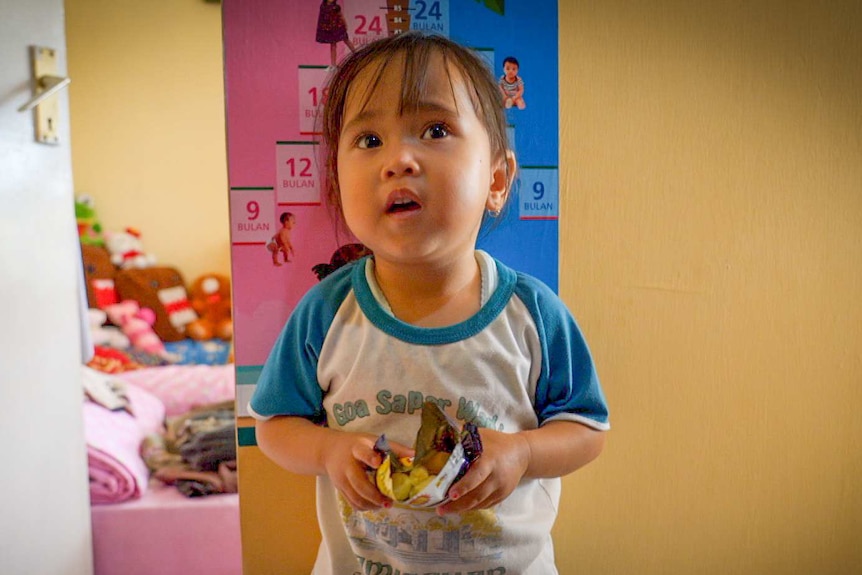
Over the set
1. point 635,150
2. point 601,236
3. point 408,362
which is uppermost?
point 635,150

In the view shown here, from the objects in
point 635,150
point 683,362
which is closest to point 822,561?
point 683,362

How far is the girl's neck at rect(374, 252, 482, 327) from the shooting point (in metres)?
0.68

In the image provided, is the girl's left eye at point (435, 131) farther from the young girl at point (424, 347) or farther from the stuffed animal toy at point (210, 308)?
the stuffed animal toy at point (210, 308)

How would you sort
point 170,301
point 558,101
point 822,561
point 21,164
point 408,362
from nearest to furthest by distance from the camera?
1. point 408,362
2. point 558,101
3. point 822,561
4. point 21,164
5. point 170,301

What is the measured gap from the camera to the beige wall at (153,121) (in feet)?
9.16

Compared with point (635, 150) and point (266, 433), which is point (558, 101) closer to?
point (635, 150)

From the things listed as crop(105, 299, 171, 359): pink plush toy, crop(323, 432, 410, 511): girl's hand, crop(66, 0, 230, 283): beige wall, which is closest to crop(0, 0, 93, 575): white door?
crop(323, 432, 410, 511): girl's hand

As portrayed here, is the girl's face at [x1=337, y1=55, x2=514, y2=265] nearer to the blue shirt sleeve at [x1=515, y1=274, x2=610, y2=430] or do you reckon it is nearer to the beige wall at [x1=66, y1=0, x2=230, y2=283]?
the blue shirt sleeve at [x1=515, y1=274, x2=610, y2=430]

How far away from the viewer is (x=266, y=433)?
684 millimetres

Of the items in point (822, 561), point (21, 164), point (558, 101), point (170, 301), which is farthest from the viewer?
point (170, 301)

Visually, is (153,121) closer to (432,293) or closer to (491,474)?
(432,293)

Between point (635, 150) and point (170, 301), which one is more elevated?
point (635, 150)

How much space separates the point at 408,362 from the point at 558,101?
0.39m

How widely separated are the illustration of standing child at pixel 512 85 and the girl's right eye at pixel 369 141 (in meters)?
0.21
